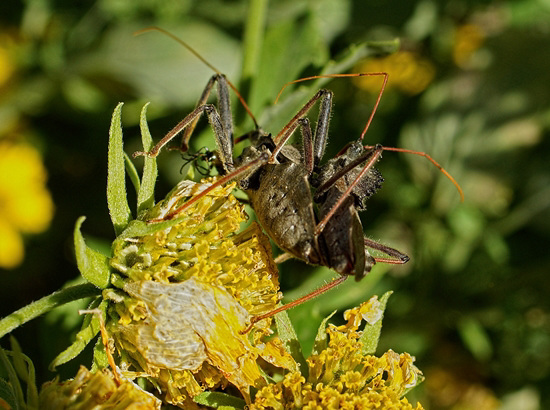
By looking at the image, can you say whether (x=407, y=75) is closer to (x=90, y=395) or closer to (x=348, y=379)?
(x=348, y=379)

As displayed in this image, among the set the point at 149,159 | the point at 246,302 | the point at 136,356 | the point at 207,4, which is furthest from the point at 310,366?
the point at 207,4

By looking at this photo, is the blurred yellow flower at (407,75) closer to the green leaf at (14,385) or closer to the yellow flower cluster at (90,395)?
the yellow flower cluster at (90,395)

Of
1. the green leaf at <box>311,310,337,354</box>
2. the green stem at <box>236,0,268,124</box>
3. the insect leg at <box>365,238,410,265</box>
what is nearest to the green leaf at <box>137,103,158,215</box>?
the green leaf at <box>311,310,337,354</box>

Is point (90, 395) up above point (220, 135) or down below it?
below

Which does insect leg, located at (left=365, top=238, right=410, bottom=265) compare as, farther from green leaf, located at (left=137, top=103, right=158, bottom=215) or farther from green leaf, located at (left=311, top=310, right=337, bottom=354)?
green leaf, located at (left=137, top=103, right=158, bottom=215)

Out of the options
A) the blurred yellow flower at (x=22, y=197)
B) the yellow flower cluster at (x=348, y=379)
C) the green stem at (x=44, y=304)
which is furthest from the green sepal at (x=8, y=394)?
the blurred yellow flower at (x=22, y=197)

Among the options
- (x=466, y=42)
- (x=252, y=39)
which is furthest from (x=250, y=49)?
(x=466, y=42)
